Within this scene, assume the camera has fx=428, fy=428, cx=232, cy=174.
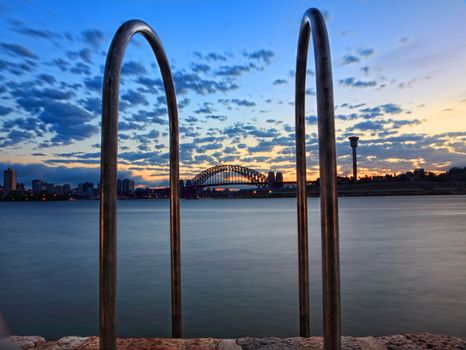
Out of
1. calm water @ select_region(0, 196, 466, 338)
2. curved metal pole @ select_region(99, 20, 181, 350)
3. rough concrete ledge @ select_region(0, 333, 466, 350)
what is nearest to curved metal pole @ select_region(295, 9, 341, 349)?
curved metal pole @ select_region(99, 20, 181, 350)

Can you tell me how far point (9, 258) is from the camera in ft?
53.8

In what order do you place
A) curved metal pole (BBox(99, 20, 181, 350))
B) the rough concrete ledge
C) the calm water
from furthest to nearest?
the calm water, the rough concrete ledge, curved metal pole (BBox(99, 20, 181, 350))

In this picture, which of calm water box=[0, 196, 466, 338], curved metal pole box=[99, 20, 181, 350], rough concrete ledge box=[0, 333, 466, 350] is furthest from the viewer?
calm water box=[0, 196, 466, 338]

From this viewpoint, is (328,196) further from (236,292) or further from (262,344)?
(236,292)

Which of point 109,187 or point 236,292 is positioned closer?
point 109,187

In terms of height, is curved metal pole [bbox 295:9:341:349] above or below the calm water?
above

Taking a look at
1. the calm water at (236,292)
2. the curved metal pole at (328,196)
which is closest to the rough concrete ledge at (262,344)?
the curved metal pole at (328,196)

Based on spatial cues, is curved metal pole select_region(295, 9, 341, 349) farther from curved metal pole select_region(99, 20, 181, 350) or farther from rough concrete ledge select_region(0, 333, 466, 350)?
rough concrete ledge select_region(0, 333, 466, 350)

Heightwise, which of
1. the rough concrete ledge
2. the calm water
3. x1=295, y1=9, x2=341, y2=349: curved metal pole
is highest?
x1=295, y1=9, x2=341, y2=349: curved metal pole

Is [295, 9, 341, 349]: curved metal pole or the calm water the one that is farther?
the calm water

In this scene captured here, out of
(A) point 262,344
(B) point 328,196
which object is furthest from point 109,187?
(A) point 262,344

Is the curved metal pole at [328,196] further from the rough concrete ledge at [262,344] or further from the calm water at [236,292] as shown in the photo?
the calm water at [236,292]

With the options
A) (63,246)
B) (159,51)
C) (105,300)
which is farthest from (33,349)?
(63,246)

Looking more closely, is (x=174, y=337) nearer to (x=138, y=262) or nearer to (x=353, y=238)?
(x=138, y=262)
